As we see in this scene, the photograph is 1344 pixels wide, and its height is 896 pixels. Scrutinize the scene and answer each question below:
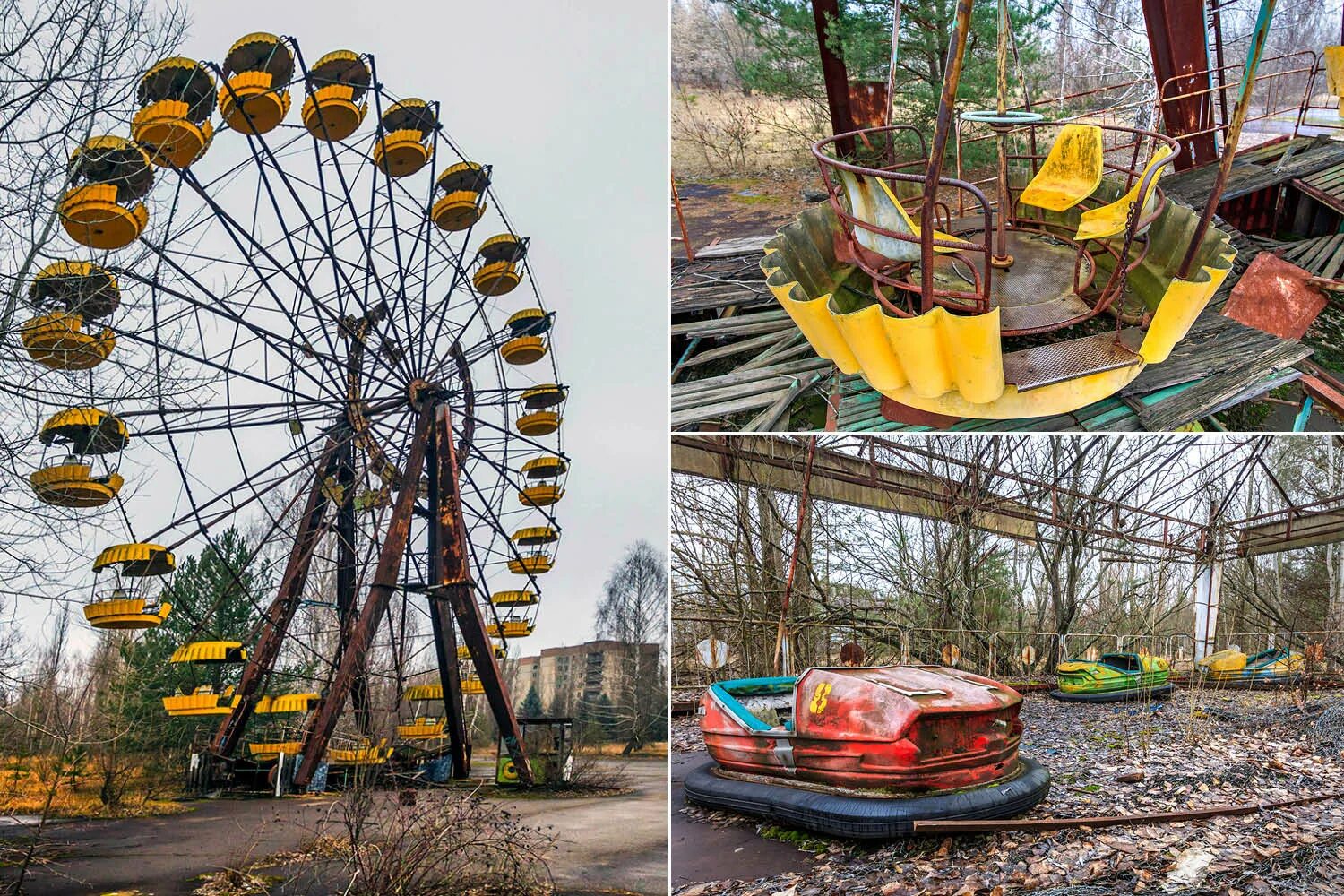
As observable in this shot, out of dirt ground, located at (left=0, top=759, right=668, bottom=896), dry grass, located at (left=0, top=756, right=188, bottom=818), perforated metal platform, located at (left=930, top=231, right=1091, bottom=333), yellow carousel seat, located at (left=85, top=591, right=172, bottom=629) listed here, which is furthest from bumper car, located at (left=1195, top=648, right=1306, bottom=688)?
dry grass, located at (left=0, top=756, right=188, bottom=818)

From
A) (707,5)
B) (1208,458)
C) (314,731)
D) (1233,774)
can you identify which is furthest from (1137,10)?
(314,731)

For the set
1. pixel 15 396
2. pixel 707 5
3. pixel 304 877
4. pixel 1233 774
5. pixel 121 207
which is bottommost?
pixel 304 877

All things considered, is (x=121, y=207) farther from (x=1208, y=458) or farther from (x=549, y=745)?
(x=1208, y=458)

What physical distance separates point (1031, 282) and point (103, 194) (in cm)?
677

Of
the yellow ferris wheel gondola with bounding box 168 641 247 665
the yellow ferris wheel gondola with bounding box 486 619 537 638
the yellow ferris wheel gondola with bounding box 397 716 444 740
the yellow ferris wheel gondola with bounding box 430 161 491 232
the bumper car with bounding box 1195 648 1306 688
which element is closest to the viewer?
the yellow ferris wheel gondola with bounding box 168 641 247 665

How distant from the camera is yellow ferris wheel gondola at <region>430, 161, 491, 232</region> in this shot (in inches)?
518

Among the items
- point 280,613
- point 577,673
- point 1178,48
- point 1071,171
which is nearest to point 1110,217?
point 1071,171

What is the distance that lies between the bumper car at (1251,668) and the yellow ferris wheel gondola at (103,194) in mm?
10806

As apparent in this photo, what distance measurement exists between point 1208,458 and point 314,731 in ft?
31.6

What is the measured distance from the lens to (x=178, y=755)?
42.1 feet

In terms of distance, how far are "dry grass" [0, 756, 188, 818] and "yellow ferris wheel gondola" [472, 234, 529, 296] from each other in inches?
320

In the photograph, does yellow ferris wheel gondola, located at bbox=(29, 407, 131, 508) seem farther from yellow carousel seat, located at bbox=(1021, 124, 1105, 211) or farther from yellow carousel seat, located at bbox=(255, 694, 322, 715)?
yellow carousel seat, located at bbox=(1021, 124, 1105, 211)

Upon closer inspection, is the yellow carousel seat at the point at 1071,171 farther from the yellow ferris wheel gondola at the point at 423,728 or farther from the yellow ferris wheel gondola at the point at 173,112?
the yellow ferris wheel gondola at the point at 423,728

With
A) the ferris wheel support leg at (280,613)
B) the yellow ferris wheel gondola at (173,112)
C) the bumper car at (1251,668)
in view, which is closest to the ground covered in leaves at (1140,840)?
the bumper car at (1251,668)
